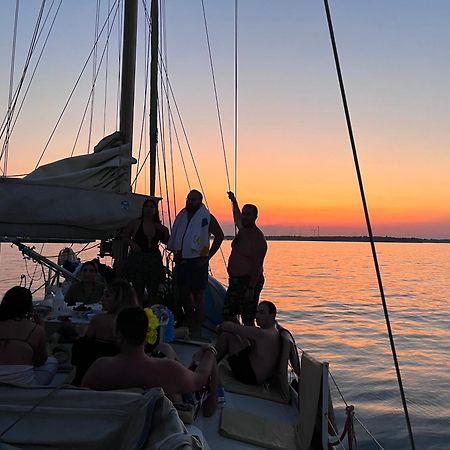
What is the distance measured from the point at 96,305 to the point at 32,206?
4.11ft

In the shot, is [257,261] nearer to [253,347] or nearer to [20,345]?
[253,347]

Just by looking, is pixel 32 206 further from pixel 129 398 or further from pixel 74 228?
pixel 129 398

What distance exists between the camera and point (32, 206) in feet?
19.6

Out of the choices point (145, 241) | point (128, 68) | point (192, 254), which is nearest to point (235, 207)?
point (192, 254)

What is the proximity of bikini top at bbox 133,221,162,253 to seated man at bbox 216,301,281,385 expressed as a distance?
6.11 feet

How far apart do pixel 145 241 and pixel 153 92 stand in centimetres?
462

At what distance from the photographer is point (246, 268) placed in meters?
7.22

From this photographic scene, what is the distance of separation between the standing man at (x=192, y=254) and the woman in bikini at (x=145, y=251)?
213 millimetres

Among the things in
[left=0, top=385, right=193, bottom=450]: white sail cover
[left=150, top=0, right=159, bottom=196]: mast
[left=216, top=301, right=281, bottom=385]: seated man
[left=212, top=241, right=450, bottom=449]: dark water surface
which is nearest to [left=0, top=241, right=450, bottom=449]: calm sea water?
[left=212, top=241, right=450, bottom=449]: dark water surface

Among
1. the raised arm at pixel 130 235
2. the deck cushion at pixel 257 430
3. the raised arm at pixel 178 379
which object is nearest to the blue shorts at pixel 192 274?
the raised arm at pixel 130 235

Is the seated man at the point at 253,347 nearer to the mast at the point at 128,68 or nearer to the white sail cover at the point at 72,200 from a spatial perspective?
the white sail cover at the point at 72,200

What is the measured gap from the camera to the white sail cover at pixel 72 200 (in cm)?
597

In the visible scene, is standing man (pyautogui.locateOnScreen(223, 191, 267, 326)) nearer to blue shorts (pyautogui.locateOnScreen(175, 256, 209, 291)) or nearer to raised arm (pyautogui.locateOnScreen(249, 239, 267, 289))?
raised arm (pyautogui.locateOnScreen(249, 239, 267, 289))

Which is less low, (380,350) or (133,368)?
(133,368)
